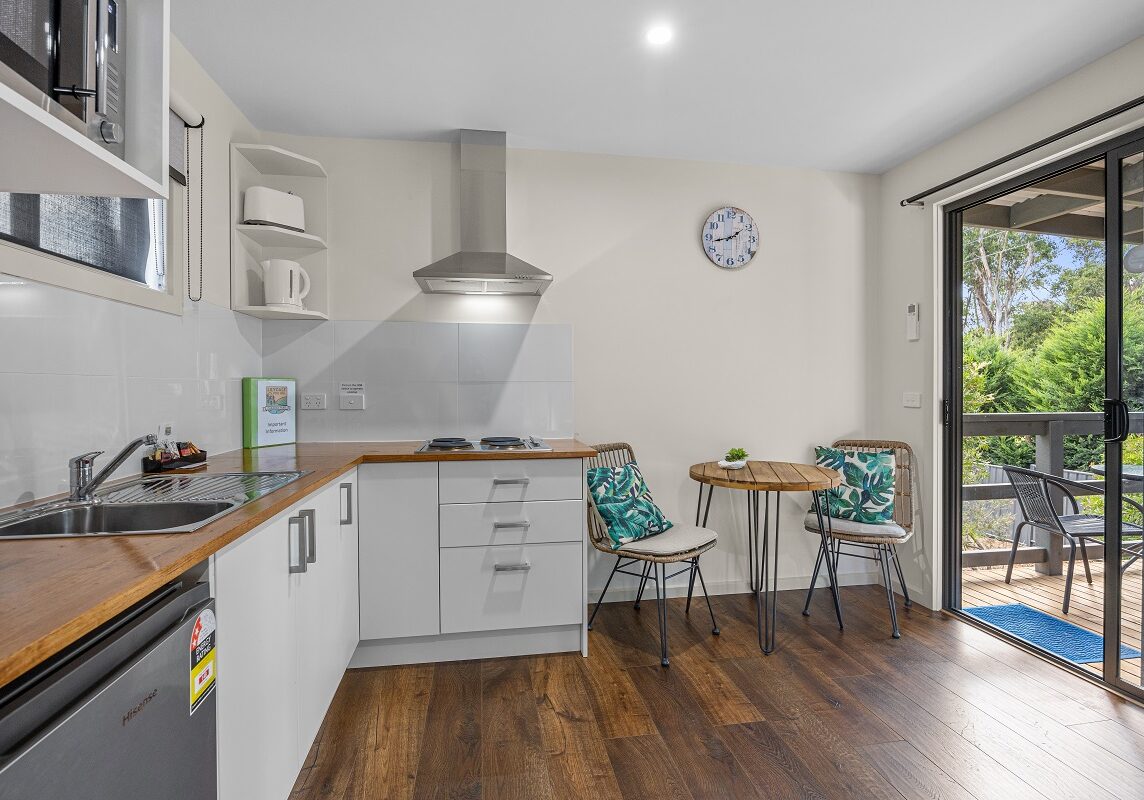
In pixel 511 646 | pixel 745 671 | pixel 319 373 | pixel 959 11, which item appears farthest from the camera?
pixel 319 373

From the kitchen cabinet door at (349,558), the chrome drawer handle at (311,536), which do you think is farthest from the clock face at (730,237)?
the chrome drawer handle at (311,536)

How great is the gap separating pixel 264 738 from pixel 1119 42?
11.5ft

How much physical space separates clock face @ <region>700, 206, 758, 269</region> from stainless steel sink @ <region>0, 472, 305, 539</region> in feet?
8.35

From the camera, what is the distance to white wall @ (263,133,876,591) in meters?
2.98

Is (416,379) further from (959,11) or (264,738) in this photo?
(959,11)

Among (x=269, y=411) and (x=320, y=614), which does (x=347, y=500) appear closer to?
(x=320, y=614)

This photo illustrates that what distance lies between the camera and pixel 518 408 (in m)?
3.06

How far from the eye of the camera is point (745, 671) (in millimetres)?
2348

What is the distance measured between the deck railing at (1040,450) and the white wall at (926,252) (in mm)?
177

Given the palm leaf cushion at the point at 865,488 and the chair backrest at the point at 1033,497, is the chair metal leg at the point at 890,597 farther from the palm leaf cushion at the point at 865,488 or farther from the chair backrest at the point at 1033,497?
the chair backrest at the point at 1033,497

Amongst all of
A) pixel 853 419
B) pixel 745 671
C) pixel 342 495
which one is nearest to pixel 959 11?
pixel 853 419

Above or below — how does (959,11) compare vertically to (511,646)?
above

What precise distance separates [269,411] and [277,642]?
1.58 meters

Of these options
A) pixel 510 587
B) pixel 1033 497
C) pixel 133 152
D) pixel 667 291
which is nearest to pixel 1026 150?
pixel 1033 497
